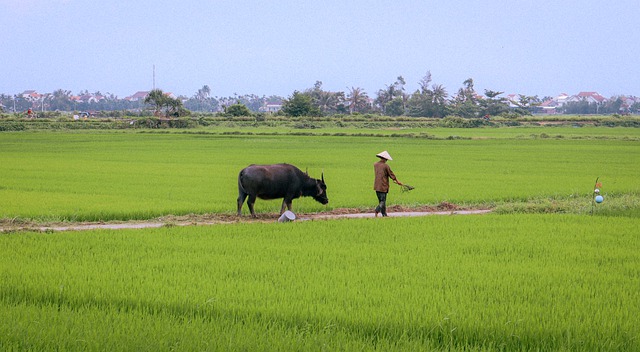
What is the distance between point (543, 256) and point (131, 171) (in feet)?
48.0

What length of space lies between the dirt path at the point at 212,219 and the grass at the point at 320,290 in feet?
3.97

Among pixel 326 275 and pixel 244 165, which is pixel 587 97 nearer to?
pixel 244 165

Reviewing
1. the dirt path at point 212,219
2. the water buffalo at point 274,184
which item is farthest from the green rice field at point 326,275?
the water buffalo at point 274,184

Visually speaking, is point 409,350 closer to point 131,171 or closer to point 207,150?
point 131,171

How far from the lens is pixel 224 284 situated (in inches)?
268

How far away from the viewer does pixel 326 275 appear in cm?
725

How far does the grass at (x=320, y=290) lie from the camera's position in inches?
210

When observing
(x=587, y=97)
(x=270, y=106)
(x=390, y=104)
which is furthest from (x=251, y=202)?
(x=587, y=97)

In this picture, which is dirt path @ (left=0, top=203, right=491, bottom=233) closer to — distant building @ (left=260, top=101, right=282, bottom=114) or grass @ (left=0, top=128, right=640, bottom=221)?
grass @ (left=0, top=128, right=640, bottom=221)

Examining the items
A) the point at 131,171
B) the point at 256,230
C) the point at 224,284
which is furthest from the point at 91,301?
the point at 131,171

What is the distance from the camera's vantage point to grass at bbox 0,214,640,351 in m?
5.34

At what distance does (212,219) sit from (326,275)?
522 cm

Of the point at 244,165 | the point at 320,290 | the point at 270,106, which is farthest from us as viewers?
the point at 270,106

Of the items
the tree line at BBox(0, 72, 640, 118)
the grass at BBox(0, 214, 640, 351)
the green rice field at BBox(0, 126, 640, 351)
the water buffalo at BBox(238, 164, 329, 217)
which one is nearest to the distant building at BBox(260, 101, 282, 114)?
the tree line at BBox(0, 72, 640, 118)
